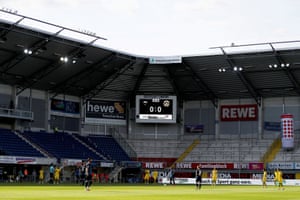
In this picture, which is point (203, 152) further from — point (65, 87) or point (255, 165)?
point (65, 87)

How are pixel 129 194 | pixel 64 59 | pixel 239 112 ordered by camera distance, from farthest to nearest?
pixel 239 112, pixel 64 59, pixel 129 194

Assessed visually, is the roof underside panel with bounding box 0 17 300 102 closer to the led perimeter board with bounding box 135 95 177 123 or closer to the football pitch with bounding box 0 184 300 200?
the led perimeter board with bounding box 135 95 177 123

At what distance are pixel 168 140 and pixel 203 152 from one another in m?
6.06

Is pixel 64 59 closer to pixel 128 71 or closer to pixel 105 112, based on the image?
pixel 128 71

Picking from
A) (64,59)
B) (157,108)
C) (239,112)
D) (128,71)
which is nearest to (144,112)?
(157,108)

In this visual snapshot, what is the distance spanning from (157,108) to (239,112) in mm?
11336

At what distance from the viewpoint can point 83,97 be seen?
270ft

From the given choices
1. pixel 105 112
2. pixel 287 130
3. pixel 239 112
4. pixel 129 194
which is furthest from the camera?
pixel 105 112

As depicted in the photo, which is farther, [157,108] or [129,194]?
[157,108]

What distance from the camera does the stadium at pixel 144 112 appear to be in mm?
68562

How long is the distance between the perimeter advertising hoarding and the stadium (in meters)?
0.14

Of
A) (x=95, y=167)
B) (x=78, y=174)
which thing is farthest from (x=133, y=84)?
(x=78, y=174)

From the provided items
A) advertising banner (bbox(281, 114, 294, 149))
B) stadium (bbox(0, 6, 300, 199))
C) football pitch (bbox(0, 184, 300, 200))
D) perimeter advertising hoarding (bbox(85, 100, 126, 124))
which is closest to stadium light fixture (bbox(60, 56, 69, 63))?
stadium (bbox(0, 6, 300, 199))

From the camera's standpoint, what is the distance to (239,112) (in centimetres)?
8275
